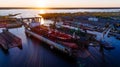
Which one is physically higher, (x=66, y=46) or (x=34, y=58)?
(x=66, y=46)

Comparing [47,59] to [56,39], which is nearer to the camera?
[47,59]

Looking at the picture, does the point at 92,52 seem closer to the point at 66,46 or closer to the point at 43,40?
the point at 66,46

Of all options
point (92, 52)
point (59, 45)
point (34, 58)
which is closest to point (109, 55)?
point (92, 52)

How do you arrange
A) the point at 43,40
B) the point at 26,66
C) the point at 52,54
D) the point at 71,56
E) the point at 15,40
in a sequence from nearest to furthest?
the point at 26,66
the point at 71,56
the point at 52,54
the point at 15,40
the point at 43,40

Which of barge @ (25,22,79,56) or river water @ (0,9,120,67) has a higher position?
barge @ (25,22,79,56)

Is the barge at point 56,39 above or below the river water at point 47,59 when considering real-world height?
above

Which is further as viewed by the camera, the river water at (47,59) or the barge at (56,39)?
the barge at (56,39)

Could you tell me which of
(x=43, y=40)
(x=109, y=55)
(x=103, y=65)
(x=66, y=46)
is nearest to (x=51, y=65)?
(x=66, y=46)

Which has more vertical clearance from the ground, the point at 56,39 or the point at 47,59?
the point at 56,39

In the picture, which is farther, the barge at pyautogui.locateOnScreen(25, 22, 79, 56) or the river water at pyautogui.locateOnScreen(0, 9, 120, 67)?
the barge at pyautogui.locateOnScreen(25, 22, 79, 56)

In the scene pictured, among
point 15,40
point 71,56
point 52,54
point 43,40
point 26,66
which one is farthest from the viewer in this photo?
point 43,40

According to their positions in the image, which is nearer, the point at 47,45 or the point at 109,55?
the point at 109,55
